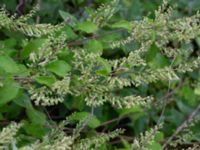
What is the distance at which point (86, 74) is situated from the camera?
1474 millimetres

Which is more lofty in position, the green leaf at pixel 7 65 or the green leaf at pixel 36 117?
the green leaf at pixel 7 65

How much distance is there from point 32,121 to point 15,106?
16 centimetres

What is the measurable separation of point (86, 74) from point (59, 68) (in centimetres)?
14

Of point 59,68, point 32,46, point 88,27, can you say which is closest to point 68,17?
point 88,27

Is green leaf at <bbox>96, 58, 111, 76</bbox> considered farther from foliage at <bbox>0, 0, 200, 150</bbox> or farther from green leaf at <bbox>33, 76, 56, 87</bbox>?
green leaf at <bbox>33, 76, 56, 87</bbox>

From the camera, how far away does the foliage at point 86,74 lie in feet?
4.79

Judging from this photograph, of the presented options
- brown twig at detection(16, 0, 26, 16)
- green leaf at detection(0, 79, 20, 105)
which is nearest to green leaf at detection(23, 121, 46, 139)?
green leaf at detection(0, 79, 20, 105)

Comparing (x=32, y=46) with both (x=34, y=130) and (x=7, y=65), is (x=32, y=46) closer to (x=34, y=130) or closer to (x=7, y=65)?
(x=7, y=65)

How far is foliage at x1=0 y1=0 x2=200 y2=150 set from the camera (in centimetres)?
146

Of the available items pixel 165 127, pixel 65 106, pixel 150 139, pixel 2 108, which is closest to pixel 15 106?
pixel 2 108

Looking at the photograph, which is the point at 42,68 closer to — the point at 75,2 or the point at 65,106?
the point at 65,106

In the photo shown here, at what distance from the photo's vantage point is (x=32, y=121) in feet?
5.75

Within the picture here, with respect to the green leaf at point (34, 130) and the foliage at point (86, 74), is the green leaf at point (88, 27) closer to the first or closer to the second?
the foliage at point (86, 74)

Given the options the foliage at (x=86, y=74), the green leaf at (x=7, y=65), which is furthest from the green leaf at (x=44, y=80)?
the green leaf at (x=7, y=65)
